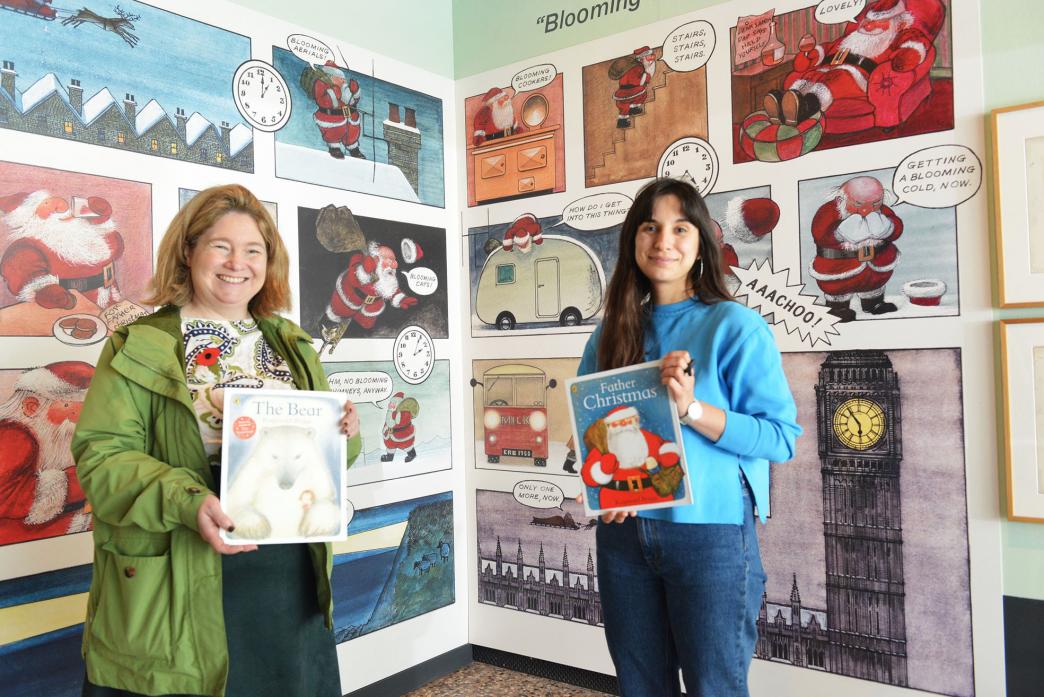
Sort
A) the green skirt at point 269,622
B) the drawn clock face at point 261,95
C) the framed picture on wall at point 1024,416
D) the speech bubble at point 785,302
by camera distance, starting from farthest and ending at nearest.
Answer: the drawn clock face at point 261,95 < the speech bubble at point 785,302 < the framed picture on wall at point 1024,416 < the green skirt at point 269,622

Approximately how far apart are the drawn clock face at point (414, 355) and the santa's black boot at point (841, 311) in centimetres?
168

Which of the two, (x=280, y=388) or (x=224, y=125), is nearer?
(x=280, y=388)

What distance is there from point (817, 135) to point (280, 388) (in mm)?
1972

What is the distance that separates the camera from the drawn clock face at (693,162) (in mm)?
2855

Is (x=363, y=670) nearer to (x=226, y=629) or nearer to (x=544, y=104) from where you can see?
(x=226, y=629)

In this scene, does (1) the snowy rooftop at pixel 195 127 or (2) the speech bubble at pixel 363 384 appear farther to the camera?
(2) the speech bubble at pixel 363 384

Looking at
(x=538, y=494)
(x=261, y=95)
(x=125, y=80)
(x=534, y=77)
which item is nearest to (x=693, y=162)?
(x=534, y=77)

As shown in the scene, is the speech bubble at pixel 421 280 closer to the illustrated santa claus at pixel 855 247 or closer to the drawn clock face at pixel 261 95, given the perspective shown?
the drawn clock face at pixel 261 95

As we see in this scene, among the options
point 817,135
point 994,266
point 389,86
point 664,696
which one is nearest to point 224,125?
point 389,86

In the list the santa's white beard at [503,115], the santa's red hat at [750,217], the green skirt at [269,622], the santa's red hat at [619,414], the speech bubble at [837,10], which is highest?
the speech bubble at [837,10]

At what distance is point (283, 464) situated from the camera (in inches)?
66.3

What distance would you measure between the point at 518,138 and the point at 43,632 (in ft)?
8.26

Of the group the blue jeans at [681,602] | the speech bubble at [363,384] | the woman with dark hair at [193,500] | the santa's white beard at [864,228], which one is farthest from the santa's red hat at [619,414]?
the speech bubble at [363,384]

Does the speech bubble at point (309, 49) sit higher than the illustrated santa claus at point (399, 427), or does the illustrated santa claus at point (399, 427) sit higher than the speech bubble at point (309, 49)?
the speech bubble at point (309, 49)
